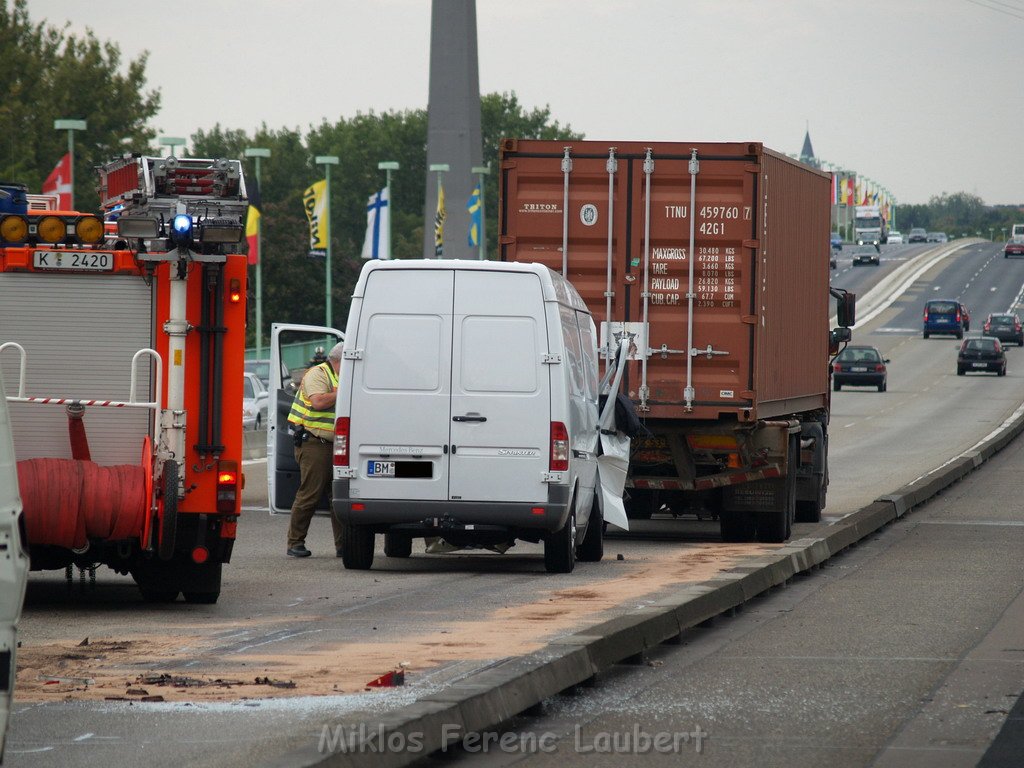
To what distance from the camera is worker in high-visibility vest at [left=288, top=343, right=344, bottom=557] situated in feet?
50.3

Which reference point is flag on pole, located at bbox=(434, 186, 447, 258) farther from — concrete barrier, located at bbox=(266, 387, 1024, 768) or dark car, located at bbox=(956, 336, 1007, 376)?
concrete barrier, located at bbox=(266, 387, 1024, 768)

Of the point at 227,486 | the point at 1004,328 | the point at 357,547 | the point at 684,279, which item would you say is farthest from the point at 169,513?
the point at 1004,328

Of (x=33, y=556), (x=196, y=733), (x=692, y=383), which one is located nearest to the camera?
(x=196, y=733)

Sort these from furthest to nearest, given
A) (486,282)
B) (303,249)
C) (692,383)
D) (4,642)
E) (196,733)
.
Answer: (303,249) → (692,383) → (486,282) → (196,733) → (4,642)

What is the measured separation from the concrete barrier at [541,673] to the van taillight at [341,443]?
2910 mm

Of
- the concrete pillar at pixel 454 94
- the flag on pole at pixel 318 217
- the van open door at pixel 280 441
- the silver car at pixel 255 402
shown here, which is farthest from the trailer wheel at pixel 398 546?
the flag on pole at pixel 318 217

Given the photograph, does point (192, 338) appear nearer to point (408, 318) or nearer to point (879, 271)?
point (408, 318)

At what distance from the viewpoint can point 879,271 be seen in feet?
433

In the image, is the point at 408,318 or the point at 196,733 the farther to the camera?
the point at 408,318

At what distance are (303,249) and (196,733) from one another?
84675 mm

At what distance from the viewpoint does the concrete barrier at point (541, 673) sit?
6742 millimetres

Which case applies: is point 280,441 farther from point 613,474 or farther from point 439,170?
point 439,170

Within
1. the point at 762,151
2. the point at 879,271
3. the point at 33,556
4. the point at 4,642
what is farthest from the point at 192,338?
the point at 879,271

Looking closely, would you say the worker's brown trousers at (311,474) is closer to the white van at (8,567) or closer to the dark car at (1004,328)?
the white van at (8,567)
